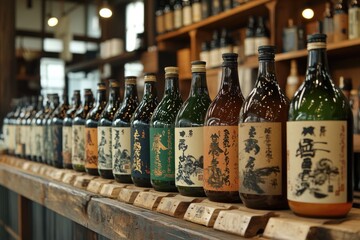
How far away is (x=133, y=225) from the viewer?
1205 millimetres

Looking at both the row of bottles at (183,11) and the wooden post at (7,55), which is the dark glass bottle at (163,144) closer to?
the row of bottles at (183,11)

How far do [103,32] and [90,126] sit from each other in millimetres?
5605

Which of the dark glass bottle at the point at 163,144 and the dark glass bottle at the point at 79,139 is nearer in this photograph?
the dark glass bottle at the point at 163,144

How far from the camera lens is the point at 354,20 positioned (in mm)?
2770

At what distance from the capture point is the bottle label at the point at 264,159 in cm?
100

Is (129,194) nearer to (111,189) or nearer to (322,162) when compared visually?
(111,189)

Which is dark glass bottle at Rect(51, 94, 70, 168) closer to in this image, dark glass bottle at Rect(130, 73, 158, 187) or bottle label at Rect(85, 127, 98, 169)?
bottle label at Rect(85, 127, 98, 169)

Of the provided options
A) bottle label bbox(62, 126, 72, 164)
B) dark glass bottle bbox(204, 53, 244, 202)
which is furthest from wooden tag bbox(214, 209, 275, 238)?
bottle label bbox(62, 126, 72, 164)

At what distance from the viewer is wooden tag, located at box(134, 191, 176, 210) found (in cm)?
123

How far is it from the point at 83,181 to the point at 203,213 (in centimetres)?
68

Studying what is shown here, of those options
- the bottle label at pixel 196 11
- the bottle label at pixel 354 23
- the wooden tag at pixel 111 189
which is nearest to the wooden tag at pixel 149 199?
the wooden tag at pixel 111 189

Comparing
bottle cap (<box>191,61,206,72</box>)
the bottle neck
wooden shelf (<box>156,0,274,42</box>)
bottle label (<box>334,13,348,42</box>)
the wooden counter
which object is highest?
wooden shelf (<box>156,0,274,42</box>)

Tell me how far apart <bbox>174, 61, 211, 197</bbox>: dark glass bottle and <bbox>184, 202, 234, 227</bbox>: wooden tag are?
10cm

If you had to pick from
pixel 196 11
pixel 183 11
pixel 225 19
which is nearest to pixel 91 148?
pixel 225 19
